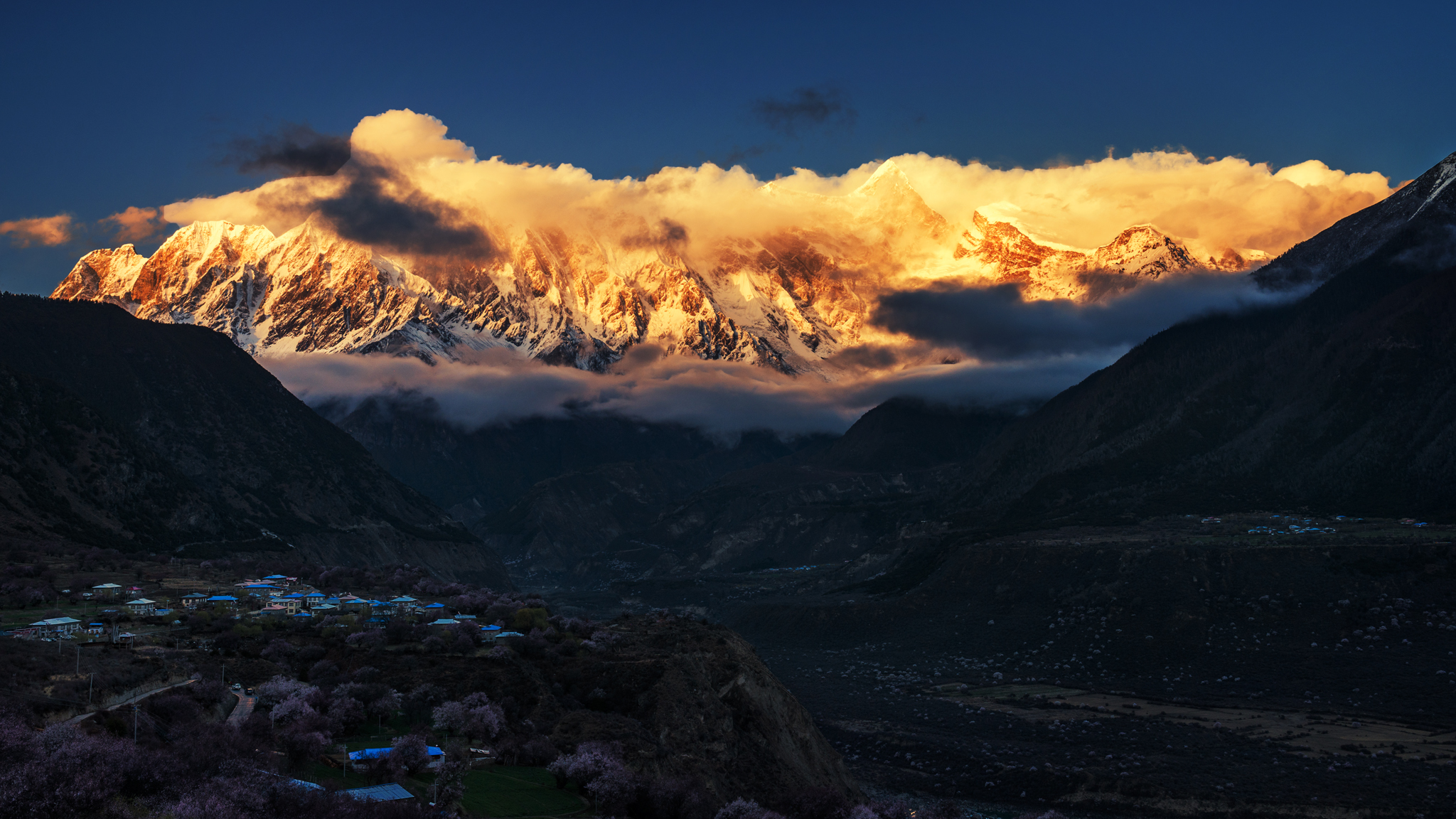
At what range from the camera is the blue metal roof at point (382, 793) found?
40.3 metres

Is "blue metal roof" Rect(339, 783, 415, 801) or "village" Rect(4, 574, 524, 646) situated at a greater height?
"village" Rect(4, 574, 524, 646)

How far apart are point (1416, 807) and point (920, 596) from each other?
372 ft

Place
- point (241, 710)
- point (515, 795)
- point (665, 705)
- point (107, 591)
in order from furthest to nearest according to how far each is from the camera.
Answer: point (107, 591) → point (665, 705) → point (241, 710) → point (515, 795)

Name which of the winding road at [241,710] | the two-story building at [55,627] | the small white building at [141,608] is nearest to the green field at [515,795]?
the winding road at [241,710]

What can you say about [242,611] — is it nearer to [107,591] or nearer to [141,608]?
[141,608]

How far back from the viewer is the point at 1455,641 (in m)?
115

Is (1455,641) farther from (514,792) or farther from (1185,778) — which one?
(514,792)

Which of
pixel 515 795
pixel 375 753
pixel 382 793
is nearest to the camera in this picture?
pixel 382 793

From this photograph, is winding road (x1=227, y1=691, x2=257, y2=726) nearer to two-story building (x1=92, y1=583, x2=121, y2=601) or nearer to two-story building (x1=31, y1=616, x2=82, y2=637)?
two-story building (x1=31, y1=616, x2=82, y2=637)

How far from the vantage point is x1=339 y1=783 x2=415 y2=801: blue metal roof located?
4028 centimetres

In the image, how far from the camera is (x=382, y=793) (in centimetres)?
4184

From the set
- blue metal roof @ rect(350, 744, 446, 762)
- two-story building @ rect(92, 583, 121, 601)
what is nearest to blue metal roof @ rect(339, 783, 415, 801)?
blue metal roof @ rect(350, 744, 446, 762)

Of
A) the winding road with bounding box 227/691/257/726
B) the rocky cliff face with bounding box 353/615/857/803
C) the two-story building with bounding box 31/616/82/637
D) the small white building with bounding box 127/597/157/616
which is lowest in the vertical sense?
the rocky cliff face with bounding box 353/615/857/803

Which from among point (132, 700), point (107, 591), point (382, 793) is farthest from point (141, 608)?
point (382, 793)
